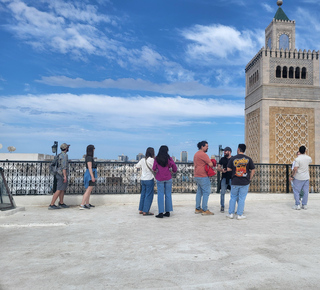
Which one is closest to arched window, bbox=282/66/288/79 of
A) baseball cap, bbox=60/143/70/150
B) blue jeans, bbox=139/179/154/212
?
blue jeans, bbox=139/179/154/212

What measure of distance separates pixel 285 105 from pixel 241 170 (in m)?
21.2

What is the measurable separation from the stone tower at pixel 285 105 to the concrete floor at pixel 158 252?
19.3 m

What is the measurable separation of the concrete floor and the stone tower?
63.3 feet

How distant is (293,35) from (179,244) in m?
29.2

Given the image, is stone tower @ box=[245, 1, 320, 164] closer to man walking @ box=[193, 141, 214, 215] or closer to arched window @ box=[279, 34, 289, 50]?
arched window @ box=[279, 34, 289, 50]

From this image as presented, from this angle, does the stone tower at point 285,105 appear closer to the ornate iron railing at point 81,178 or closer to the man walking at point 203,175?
the ornate iron railing at point 81,178

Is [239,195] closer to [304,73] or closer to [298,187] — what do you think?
[298,187]

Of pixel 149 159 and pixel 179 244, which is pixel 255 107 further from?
pixel 179 244

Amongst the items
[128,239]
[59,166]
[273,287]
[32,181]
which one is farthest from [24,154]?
[273,287]

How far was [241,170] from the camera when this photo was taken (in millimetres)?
5973

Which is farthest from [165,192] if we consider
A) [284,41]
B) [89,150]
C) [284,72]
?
[284,41]

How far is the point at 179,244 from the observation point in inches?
150

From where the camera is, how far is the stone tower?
24125 mm

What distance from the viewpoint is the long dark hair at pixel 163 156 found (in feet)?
20.0
